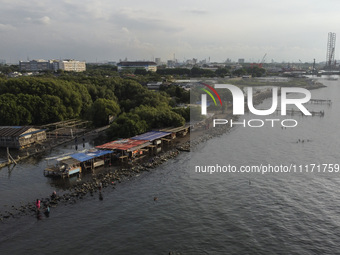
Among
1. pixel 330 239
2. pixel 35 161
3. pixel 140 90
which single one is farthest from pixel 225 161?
pixel 140 90

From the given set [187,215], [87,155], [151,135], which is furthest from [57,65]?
[187,215]

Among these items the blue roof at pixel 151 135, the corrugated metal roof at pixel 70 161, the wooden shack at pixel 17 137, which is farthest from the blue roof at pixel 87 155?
the wooden shack at pixel 17 137

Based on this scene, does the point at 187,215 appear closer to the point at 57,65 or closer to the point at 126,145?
the point at 126,145

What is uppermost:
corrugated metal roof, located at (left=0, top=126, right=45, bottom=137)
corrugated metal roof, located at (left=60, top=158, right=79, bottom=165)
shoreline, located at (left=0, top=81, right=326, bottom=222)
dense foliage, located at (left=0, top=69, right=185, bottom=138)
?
dense foliage, located at (left=0, top=69, right=185, bottom=138)

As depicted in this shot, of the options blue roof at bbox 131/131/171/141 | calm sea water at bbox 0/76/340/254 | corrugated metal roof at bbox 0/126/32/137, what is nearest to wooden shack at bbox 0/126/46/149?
corrugated metal roof at bbox 0/126/32/137

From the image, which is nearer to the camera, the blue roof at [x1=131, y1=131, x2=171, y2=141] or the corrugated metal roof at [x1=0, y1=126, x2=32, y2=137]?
the corrugated metal roof at [x1=0, y1=126, x2=32, y2=137]

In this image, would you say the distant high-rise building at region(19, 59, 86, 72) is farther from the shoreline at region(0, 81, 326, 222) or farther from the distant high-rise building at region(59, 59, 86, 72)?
the shoreline at region(0, 81, 326, 222)

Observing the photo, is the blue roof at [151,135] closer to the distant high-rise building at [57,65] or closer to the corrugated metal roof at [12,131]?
the corrugated metal roof at [12,131]
